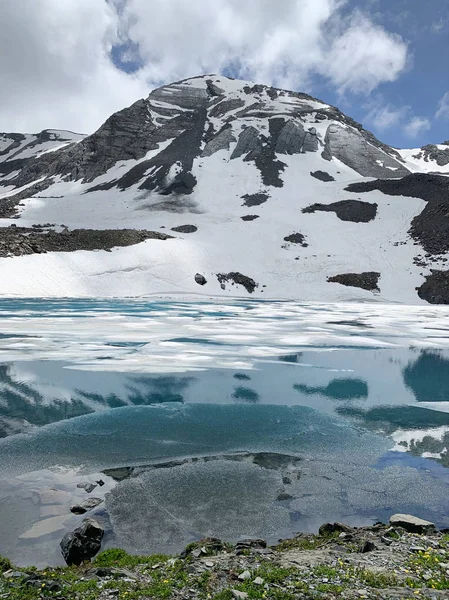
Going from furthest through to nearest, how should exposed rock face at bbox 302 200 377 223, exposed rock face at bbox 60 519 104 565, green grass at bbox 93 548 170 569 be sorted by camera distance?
1. exposed rock face at bbox 302 200 377 223
2. exposed rock face at bbox 60 519 104 565
3. green grass at bbox 93 548 170 569

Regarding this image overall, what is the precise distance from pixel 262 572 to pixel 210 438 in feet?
16.7

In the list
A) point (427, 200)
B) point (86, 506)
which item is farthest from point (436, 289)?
point (86, 506)

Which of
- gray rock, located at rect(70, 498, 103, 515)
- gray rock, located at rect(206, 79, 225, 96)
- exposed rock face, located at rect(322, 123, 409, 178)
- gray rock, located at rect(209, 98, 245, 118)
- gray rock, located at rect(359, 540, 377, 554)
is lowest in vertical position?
gray rock, located at rect(70, 498, 103, 515)

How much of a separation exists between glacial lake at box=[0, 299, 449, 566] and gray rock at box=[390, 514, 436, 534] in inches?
18.9

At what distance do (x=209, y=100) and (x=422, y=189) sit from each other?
83.5 meters

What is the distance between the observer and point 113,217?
250 feet

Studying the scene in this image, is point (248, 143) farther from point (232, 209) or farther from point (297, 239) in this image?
point (297, 239)

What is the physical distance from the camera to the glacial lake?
689 cm

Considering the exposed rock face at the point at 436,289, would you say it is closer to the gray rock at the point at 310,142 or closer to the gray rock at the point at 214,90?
the gray rock at the point at 310,142

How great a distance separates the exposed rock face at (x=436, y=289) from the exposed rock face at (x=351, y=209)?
20.9 metres

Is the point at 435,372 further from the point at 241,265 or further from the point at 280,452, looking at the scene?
the point at 241,265

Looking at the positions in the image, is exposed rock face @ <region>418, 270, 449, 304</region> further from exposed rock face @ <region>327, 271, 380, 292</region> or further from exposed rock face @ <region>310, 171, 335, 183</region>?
exposed rock face @ <region>310, 171, 335, 183</region>

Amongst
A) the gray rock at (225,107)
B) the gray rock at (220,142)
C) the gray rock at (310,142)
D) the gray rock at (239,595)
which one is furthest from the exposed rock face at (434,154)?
the gray rock at (239,595)

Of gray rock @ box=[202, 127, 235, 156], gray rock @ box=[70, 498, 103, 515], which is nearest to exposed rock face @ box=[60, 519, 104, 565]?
gray rock @ box=[70, 498, 103, 515]
